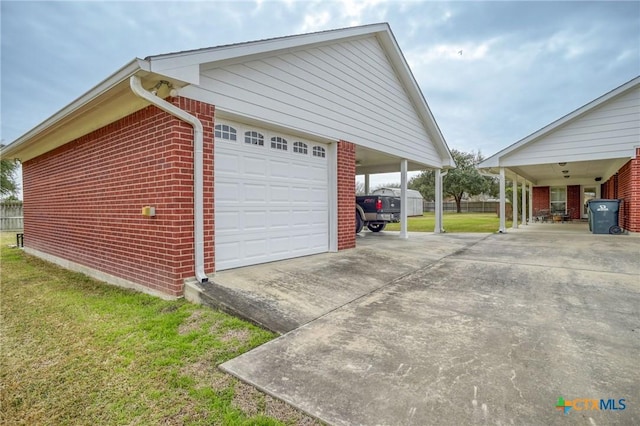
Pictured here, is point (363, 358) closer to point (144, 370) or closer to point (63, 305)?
point (144, 370)

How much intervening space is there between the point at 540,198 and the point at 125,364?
80.4ft

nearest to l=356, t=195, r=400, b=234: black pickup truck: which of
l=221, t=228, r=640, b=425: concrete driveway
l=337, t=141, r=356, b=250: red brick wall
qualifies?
l=337, t=141, r=356, b=250: red brick wall

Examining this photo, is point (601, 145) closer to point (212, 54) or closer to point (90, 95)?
point (212, 54)

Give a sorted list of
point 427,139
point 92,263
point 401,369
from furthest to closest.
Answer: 1. point 427,139
2. point 92,263
3. point 401,369

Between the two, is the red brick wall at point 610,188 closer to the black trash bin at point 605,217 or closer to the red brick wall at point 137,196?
the black trash bin at point 605,217

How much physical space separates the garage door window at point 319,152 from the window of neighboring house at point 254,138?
1495 mm

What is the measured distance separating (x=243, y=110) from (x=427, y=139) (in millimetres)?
8036

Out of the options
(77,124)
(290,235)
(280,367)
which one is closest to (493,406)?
(280,367)

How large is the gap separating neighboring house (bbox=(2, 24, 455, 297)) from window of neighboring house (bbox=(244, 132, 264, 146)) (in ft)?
0.06

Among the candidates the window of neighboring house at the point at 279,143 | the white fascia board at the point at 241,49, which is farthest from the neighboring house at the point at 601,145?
the window of neighboring house at the point at 279,143

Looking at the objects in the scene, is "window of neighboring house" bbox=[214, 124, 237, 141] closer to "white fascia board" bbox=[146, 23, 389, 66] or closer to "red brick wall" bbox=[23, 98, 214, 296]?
"red brick wall" bbox=[23, 98, 214, 296]

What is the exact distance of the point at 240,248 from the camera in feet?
16.8

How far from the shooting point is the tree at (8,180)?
19.1m

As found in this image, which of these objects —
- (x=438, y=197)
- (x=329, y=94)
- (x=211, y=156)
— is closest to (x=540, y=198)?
(x=438, y=197)
